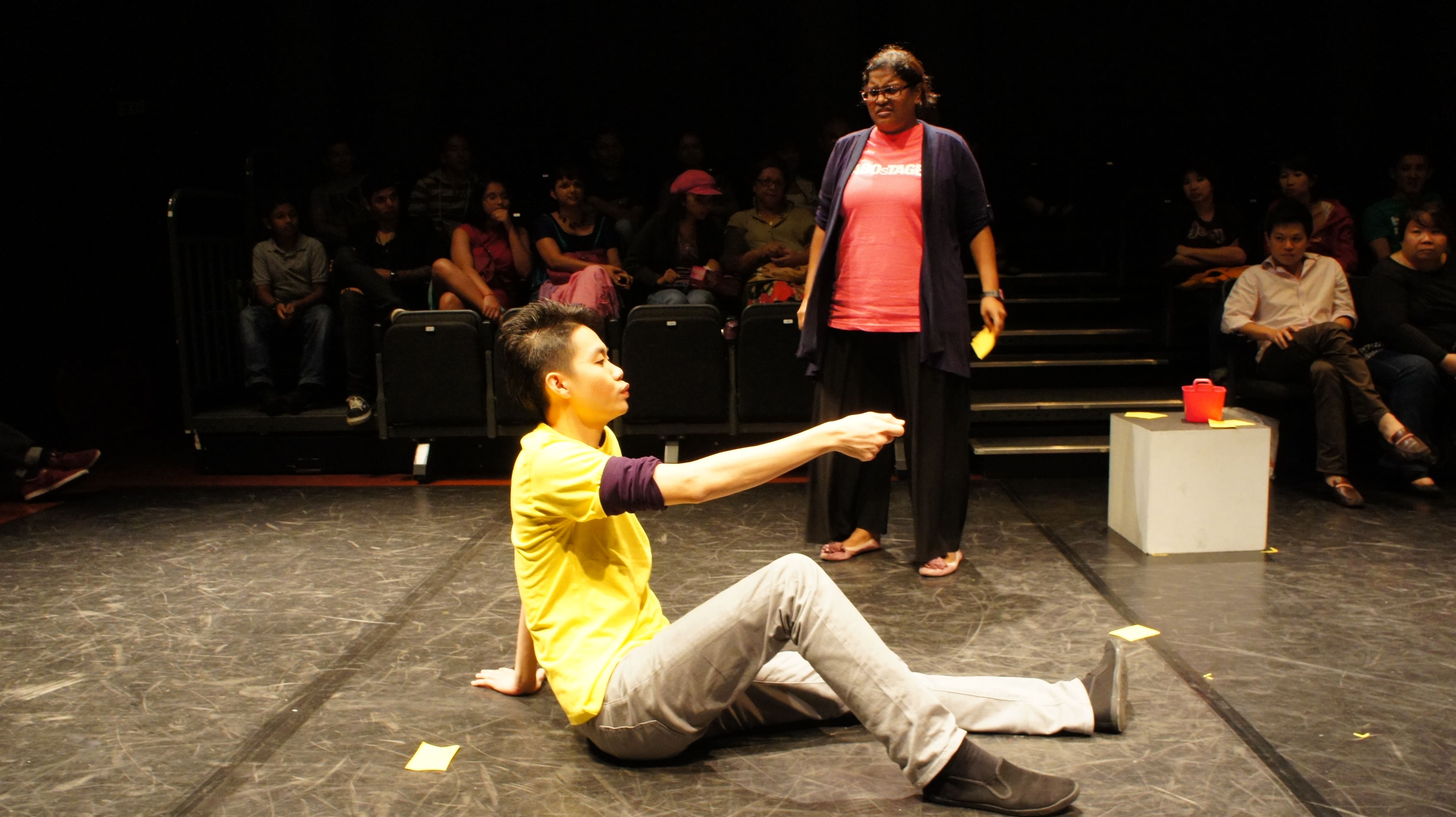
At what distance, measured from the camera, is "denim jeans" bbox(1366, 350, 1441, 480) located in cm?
431

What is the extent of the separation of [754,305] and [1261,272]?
83.2 inches

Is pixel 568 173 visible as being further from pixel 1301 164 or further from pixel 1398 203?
pixel 1398 203

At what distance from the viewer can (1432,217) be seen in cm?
436

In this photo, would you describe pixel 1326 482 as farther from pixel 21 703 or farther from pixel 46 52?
pixel 46 52

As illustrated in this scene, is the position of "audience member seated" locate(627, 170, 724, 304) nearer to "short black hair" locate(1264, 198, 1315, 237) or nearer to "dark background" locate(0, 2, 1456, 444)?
"dark background" locate(0, 2, 1456, 444)

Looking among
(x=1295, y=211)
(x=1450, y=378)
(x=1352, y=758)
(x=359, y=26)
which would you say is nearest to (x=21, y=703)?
(x=1352, y=758)

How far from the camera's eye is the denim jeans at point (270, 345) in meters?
5.18

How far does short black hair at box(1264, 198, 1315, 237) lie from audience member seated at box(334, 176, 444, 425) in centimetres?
374

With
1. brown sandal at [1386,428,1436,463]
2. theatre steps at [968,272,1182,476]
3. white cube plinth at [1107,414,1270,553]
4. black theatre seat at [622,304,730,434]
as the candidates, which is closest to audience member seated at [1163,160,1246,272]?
theatre steps at [968,272,1182,476]

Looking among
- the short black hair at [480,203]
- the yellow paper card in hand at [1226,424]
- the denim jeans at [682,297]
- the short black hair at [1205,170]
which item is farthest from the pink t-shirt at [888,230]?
the short black hair at [1205,170]

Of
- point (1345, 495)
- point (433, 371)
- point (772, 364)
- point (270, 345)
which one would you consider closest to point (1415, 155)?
point (1345, 495)

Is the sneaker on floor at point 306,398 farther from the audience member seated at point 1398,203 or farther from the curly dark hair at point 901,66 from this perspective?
the audience member seated at point 1398,203

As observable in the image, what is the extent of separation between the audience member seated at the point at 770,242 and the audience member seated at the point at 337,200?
6.70 feet

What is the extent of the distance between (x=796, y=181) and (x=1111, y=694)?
14.0ft
